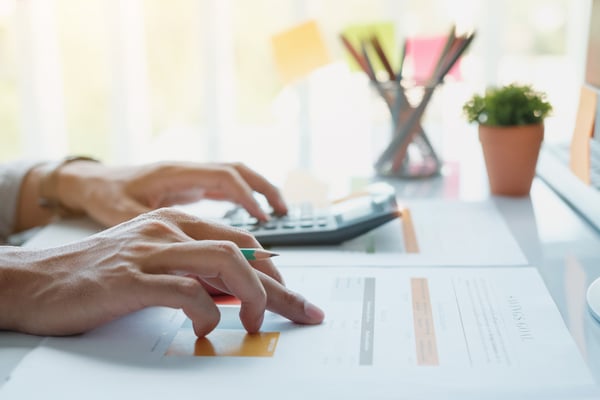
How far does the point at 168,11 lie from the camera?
2.20 metres

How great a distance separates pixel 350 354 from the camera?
0.61 metres

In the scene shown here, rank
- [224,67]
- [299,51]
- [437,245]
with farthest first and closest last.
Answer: [224,67]
[299,51]
[437,245]

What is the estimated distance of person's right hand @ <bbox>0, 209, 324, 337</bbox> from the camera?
2.07 ft

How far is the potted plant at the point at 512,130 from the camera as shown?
3.51ft

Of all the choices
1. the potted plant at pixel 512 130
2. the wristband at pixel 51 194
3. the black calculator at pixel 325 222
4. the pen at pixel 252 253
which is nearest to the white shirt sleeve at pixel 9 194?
the wristband at pixel 51 194

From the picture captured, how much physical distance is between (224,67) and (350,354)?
147 centimetres

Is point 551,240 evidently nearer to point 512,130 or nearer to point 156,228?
point 512,130

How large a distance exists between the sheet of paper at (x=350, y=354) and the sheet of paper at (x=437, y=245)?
4.0 inches

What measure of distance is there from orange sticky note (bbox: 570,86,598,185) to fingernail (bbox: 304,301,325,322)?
0.44 metres

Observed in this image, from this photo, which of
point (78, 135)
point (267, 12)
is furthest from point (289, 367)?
point (78, 135)

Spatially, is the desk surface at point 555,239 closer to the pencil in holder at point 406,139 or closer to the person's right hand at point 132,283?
the pencil in holder at point 406,139

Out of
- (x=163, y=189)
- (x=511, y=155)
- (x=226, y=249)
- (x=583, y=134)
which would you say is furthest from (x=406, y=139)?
(x=226, y=249)

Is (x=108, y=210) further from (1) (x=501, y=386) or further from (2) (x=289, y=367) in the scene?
(1) (x=501, y=386)

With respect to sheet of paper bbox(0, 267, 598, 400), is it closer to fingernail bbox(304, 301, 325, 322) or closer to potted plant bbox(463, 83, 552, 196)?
fingernail bbox(304, 301, 325, 322)
